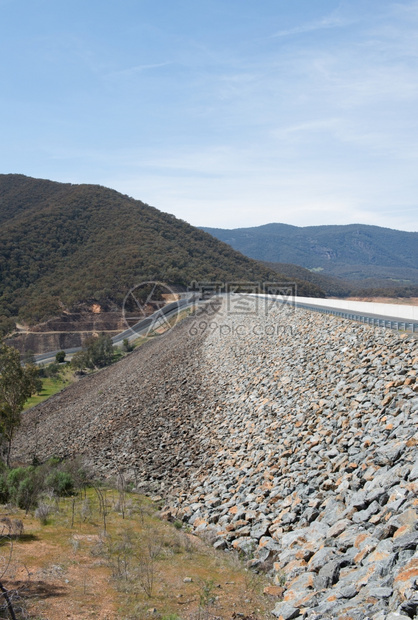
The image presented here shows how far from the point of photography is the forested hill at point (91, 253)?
57.4m

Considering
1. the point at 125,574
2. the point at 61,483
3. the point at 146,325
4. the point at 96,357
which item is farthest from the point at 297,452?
the point at 146,325

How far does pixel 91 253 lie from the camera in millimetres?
69000

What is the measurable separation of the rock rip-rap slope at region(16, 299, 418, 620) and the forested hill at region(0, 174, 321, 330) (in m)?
38.9

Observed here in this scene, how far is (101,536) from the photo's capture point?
8.12m

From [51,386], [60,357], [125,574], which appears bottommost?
[51,386]

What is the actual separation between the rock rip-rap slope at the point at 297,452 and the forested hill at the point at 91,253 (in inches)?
1531

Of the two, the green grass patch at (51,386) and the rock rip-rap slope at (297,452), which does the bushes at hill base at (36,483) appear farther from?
the green grass patch at (51,386)

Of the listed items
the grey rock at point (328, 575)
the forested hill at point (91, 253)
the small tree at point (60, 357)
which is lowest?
the small tree at point (60, 357)

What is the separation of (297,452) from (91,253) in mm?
63699

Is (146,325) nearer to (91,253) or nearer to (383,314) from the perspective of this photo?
(91,253)

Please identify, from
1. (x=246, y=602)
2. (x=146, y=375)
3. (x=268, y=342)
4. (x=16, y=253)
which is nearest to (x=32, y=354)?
(x=16, y=253)

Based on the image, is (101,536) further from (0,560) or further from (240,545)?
(240,545)

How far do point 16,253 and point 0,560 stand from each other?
2531 inches

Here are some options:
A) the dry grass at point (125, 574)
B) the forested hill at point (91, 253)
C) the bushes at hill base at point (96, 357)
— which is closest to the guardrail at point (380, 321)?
the dry grass at point (125, 574)
